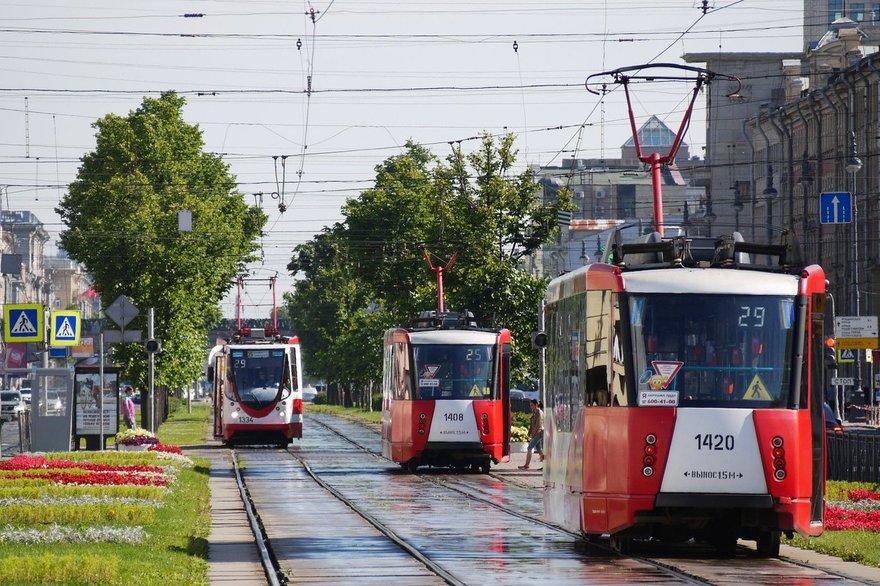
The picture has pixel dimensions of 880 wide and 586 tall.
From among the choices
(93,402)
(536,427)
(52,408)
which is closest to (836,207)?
(536,427)

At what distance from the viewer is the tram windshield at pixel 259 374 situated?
1972 inches

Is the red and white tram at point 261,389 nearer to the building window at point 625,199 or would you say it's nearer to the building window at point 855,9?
the building window at point 855,9

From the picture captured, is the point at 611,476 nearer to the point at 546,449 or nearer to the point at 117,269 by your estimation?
the point at 546,449

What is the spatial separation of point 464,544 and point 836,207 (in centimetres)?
A: 3228

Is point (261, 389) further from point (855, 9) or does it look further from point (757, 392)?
point (855, 9)

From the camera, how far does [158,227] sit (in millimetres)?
58625

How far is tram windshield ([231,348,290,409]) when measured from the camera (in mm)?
50094

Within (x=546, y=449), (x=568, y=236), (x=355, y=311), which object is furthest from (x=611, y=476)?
(x=568, y=236)

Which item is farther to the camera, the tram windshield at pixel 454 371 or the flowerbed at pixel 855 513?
the tram windshield at pixel 454 371

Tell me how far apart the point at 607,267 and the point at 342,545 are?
4.77 m

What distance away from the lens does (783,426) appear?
15.7 metres

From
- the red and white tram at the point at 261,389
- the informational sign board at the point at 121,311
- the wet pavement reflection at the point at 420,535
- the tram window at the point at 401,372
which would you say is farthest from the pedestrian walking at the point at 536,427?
the red and white tram at the point at 261,389

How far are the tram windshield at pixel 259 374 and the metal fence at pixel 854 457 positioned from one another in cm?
2160

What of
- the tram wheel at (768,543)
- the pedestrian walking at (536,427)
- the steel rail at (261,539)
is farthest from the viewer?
the pedestrian walking at (536,427)
